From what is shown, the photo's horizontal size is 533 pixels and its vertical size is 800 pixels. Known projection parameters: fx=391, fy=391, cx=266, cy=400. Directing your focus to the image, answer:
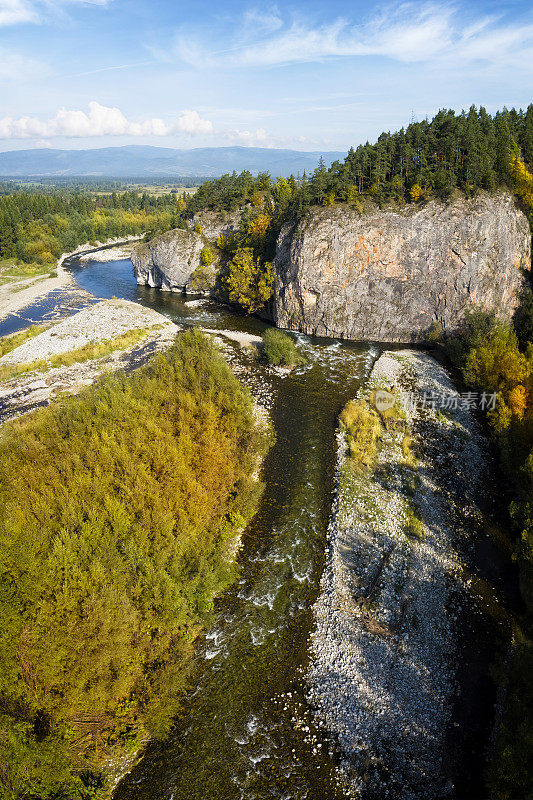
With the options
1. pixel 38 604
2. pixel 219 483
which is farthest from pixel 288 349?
pixel 38 604

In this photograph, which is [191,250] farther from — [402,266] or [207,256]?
[402,266]

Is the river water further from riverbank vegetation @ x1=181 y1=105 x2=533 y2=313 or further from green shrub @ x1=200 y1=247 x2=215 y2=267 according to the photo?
green shrub @ x1=200 y1=247 x2=215 y2=267

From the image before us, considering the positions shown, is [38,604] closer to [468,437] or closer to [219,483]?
[219,483]

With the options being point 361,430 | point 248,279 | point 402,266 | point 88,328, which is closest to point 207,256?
point 248,279

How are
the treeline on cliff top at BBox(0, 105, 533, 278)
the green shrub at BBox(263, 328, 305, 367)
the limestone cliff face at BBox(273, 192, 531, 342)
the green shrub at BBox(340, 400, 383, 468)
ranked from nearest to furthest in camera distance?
1. the green shrub at BBox(340, 400, 383, 468)
2. the green shrub at BBox(263, 328, 305, 367)
3. the limestone cliff face at BBox(273, 192, 531, 342)
4. the treeline on cliff top at BBox(0, 105, 533, 278)

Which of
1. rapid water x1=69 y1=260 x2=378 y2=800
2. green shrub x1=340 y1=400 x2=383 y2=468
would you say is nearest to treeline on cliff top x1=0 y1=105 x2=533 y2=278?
green shrub x1=340 y1=400 x2=383 y2=468
